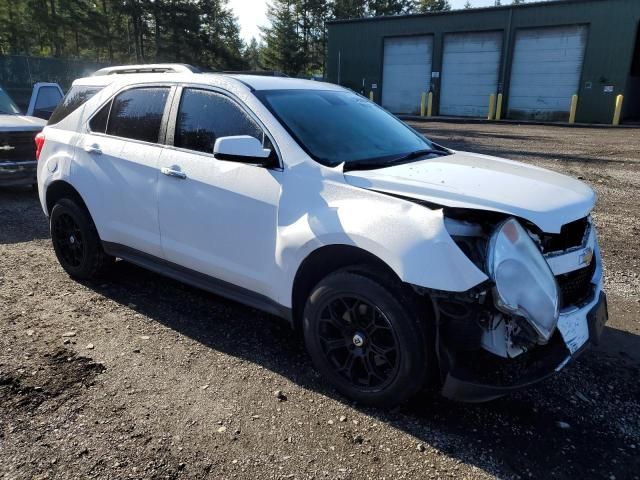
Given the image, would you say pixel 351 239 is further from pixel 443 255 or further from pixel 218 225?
pixel 218 225

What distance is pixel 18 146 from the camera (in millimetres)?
8445

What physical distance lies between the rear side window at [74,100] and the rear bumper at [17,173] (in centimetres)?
416

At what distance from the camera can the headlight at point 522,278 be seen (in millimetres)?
2449

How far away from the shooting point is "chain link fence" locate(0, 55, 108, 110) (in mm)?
27922

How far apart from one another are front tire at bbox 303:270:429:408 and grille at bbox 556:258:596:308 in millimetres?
862

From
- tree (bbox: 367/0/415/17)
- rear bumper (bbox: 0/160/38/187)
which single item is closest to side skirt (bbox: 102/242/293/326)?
rear bumper (bbox: 0/160/38/187)

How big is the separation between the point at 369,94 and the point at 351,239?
3072 centimetres

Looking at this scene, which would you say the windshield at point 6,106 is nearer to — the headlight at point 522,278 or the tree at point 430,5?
the headlight at point 522,278

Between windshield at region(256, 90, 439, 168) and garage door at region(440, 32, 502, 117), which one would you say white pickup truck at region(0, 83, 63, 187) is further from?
garage door at region(440, 32, 502, 117)

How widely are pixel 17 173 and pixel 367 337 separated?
7.81 metres

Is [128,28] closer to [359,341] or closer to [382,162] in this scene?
[382,162]

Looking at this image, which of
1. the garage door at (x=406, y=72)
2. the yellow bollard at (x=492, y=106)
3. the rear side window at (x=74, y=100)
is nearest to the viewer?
the rear side window at (x=74, y=100)

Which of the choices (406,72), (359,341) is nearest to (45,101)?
(359,341)

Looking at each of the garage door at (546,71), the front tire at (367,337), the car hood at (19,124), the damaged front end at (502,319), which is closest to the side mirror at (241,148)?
the front tire at (367,337)
